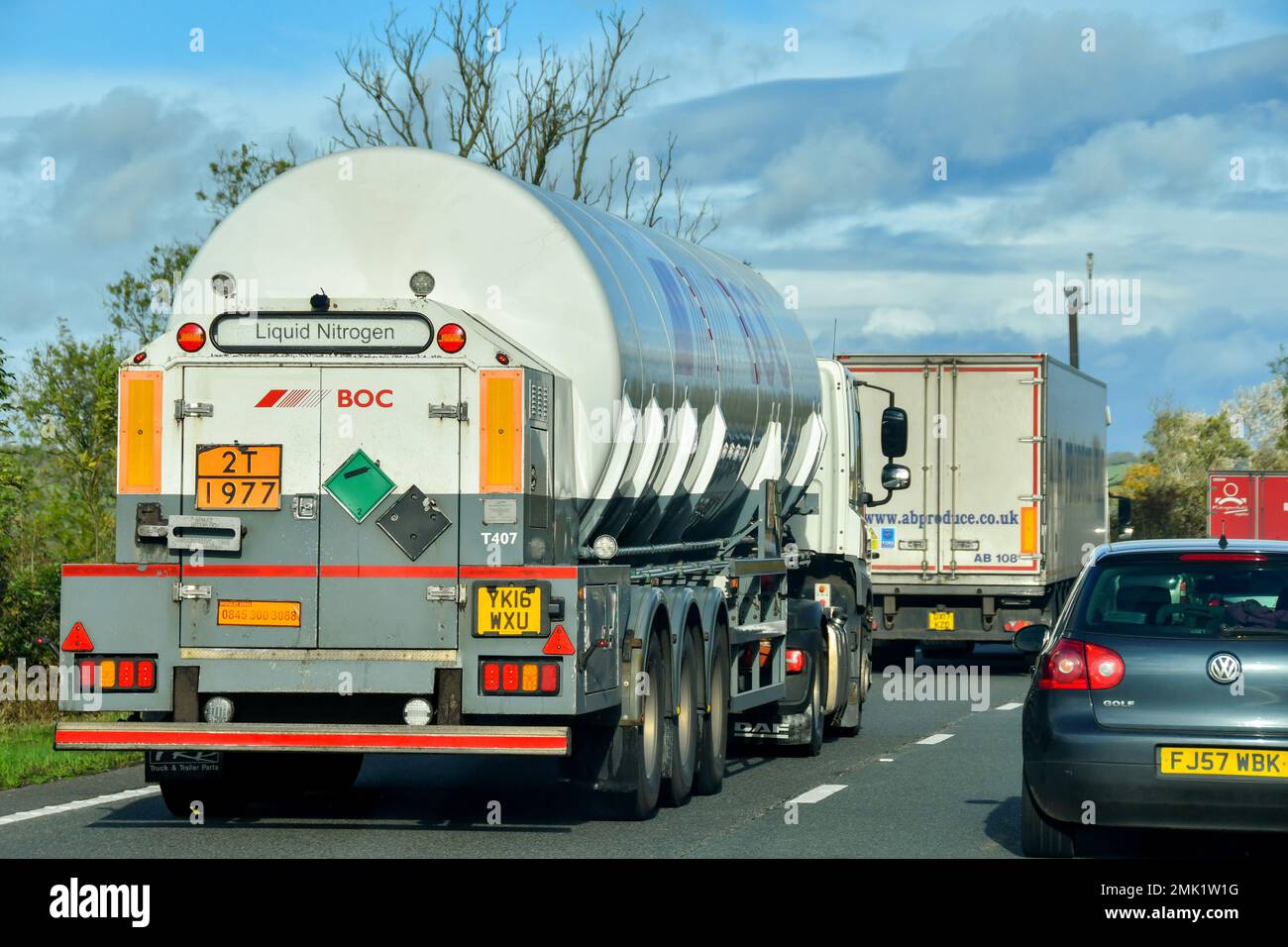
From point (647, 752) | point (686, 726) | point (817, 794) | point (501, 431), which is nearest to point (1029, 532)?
point (817, 794)

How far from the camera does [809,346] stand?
678 inches

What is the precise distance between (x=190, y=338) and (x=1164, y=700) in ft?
16.9

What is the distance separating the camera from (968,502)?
25016mm

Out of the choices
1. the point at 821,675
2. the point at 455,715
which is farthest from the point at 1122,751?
the point at 821,675

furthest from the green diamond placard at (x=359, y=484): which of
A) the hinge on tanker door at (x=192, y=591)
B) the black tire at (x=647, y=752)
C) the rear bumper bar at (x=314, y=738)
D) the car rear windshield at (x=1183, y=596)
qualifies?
the car rear windshield at (x=1183, y=596)

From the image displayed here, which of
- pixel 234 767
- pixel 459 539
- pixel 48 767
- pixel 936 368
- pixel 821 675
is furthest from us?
pixel 936 368

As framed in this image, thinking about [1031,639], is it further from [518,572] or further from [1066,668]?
[518,572]

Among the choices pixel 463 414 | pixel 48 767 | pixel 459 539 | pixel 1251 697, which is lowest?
pixel 48 767

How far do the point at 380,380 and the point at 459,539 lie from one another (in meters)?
0.91

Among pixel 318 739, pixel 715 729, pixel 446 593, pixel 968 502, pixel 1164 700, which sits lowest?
pixel 715 729
